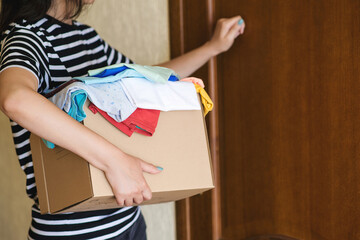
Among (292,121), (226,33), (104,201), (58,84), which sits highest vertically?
(226,33)

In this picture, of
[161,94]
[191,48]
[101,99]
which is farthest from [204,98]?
[191,48]

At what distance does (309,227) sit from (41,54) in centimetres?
75

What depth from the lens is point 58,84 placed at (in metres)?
0.97

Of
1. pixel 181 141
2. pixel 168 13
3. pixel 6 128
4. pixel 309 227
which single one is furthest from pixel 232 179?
pixel 6 128

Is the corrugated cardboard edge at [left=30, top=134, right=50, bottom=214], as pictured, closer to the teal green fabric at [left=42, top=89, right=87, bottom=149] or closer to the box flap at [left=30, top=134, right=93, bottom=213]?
the box flap at [left=30, top=134, right=93, bottom=213]

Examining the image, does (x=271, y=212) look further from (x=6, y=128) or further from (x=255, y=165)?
(x=6, y=128)

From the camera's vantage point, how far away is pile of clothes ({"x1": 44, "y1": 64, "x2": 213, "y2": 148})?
2.46 feet

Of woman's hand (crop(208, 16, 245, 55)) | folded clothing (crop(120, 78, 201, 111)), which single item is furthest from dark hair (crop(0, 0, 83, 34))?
woman's hand (crop(208, 16, 245, 55))

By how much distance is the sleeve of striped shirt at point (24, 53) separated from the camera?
791 mm

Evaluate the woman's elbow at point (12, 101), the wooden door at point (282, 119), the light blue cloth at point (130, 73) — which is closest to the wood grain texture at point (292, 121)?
the wooden door at point (282, 119)

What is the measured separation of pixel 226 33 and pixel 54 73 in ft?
1.54

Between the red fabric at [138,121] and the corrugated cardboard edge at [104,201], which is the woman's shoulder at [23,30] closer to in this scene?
the red fabric at [138,121]

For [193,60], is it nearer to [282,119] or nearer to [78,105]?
[282,119]

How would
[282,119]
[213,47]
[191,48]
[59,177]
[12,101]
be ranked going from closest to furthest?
[12,101] → [59,177] → [282,119] → [213,47] → [191,48]
